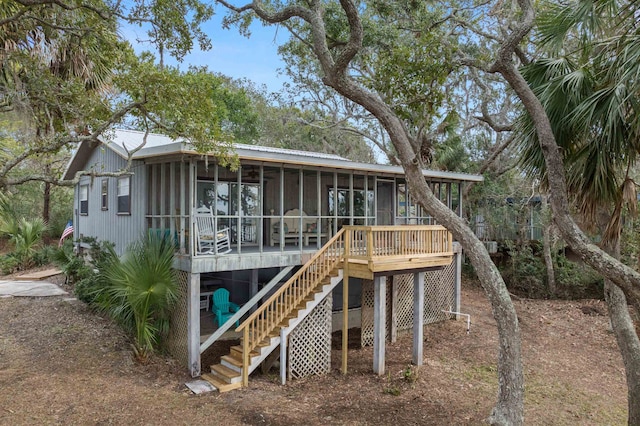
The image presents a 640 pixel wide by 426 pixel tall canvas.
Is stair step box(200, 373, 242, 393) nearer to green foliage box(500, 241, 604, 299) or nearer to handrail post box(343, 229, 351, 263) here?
handrail post box(343, 229, 351, 263)

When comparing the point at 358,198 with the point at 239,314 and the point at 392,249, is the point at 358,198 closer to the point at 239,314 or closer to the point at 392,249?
the point at 392,249

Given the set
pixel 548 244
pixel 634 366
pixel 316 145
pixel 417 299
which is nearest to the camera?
pixel 634 366

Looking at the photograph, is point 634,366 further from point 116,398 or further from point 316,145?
point 316,145

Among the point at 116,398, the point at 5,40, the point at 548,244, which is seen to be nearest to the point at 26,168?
the point at 5,40

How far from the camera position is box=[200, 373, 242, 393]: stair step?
7.89 meters

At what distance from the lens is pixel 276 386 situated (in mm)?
8477

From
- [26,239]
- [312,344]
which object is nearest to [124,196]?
[312,344]

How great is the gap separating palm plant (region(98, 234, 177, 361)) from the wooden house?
0.30 metres

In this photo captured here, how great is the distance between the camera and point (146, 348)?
8453mm

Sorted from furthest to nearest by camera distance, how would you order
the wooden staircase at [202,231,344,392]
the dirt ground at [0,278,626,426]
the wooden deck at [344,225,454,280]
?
the wooden deck at [344,225,454,280]
the wooden staircase at [202,231,344,392]
the dirt ground at [0,278,626,426]

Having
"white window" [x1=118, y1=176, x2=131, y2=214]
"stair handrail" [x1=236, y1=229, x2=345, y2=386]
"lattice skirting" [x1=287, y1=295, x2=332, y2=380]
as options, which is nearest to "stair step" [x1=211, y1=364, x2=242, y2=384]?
"stair handrail" [x1=236, y1=229, x2=345, y2=386]

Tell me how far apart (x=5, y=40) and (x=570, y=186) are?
10.3 metres

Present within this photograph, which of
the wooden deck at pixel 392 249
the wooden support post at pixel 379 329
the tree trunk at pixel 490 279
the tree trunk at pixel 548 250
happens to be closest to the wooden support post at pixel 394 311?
the wooden deck at pixel 392 249

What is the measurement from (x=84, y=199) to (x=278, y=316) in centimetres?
896
